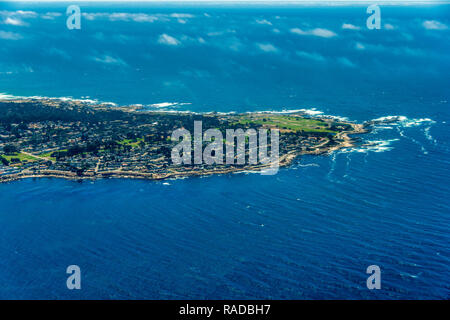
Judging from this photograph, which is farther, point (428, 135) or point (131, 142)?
point (131, 142)

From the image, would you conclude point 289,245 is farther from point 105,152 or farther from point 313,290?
point 105,152

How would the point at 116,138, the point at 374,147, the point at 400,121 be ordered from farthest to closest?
the point at 400,121, the point at 116,138, the point at 374,147

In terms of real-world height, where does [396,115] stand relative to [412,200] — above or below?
above

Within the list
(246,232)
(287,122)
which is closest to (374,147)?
(287,122)

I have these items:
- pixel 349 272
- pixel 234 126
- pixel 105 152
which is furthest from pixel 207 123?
pixel 349 272

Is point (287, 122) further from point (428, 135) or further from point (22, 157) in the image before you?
point (22, 157)

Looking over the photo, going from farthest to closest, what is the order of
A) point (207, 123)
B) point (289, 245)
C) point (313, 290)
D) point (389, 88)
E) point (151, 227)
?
point (389, 88)
point (207, 123)
point (151, 227)
point (289, 245)
point (313, 290)
